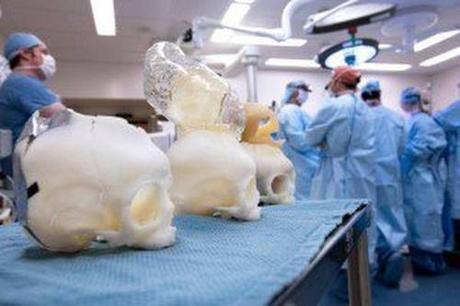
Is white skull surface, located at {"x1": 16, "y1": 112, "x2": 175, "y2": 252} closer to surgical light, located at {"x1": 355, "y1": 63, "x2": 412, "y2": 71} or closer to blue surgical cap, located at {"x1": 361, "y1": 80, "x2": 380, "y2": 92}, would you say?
blue surgical cap, located at {"x1": 361, "y1": 80, "x2": 380, "y2": 92}

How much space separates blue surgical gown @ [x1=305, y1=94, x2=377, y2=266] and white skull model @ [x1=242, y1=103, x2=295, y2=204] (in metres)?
1.14

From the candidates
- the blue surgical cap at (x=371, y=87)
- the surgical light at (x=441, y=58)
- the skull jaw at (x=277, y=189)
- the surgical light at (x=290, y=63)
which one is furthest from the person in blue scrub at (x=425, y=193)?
the surgical light at (x=441, y=58)

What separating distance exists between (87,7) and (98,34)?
0.70 metres

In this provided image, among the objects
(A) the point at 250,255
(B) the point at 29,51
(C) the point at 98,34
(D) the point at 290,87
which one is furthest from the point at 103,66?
(A) the point at 250,255

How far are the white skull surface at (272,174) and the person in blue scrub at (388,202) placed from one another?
1392mm

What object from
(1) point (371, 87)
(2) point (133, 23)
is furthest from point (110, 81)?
(1) point (371, 87)

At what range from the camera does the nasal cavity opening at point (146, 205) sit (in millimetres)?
569

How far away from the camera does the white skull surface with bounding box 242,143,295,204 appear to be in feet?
3.23

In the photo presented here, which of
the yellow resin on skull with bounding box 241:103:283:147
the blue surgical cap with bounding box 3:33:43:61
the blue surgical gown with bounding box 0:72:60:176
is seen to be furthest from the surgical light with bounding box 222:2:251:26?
the yellow resin on skull with bounding box 241:103:283:147

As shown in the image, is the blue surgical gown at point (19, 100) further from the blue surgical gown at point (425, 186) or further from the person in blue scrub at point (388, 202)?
the blue surgical gown at point (425, 186)

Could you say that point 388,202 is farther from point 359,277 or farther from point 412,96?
point 359,277

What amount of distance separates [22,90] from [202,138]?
3.89ft

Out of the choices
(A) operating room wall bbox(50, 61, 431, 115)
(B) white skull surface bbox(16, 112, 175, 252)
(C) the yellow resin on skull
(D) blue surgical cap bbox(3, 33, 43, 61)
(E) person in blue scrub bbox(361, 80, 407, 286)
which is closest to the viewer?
(B) white skull surface bbox(16, 112, 175, 252)

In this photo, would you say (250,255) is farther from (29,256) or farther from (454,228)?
(454,228)
